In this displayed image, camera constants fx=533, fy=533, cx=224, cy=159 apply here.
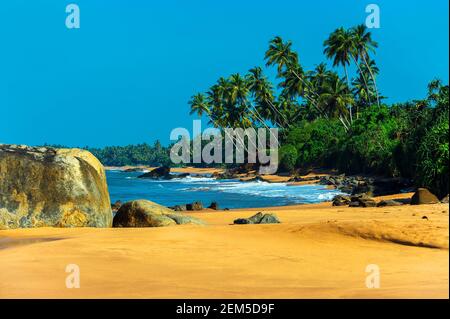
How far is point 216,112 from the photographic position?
78.4 metres

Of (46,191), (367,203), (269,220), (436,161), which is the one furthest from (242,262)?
(436,161)

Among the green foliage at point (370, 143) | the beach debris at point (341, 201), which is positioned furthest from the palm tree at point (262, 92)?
the beach debris at point (341, 201)

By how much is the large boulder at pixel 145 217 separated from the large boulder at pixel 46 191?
1.55ft

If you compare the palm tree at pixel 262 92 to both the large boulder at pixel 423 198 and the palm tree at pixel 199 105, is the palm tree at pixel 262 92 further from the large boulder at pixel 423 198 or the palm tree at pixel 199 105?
the large boulder at pixel 423 198

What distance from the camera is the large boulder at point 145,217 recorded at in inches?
480

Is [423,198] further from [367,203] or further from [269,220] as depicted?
[269,220]

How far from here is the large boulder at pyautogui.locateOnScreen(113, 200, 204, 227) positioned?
12188 millimetres

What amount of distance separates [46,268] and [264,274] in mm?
2663

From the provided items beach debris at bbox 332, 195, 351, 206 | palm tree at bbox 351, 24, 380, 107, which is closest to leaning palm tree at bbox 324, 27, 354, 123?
palm tree at bbox 351, 24, 380, 107

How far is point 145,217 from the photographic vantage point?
12414 mm

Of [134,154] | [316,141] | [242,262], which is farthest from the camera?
[134,154]

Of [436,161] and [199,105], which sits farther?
[199,105]

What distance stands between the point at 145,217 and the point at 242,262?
6006mm
